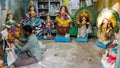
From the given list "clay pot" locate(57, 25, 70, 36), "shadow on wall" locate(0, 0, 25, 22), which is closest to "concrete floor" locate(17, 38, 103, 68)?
"clay pot" locate(57, 25, 70, 36)

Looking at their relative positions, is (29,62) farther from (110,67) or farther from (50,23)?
(50,23)

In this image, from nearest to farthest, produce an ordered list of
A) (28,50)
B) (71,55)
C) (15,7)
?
(28,50)
(71,55)
(15,7)

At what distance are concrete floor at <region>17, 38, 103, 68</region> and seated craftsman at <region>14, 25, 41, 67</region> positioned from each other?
132mm

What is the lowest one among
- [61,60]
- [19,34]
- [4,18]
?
[61,60]

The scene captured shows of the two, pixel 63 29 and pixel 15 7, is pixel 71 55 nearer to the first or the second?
pixel 63 29

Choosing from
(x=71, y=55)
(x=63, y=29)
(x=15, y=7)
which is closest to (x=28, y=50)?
(x=71, y=55)

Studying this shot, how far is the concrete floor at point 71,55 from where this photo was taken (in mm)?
4730

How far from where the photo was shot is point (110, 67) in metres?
3.78

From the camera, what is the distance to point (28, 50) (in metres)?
4.35

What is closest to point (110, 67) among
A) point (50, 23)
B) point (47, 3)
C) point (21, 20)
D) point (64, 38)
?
point (64, 38)

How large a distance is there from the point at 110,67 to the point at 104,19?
85.1 inches

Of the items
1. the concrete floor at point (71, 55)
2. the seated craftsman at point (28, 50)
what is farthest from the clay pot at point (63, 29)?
the seated craftsman at point (28, 50)

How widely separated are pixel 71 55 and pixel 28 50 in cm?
129

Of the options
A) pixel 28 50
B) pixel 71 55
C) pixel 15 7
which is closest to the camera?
pixel 28 50
